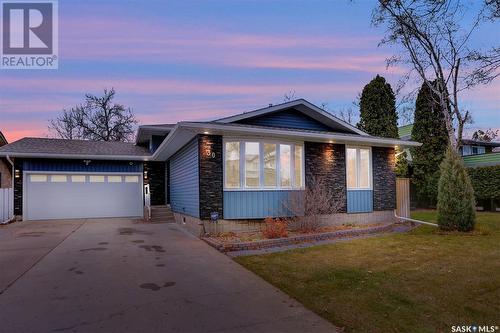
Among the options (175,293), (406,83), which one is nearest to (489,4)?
(175,293)

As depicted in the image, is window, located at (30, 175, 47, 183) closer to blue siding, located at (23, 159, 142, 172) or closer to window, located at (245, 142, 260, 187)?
blue siding, located at (23, 159, 142, 172)

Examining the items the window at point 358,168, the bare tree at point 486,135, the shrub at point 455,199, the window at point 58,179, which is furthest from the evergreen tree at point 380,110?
the bare tree at point 486,135

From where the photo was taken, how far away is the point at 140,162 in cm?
1838

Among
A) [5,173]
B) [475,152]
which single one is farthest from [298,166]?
[475,152]

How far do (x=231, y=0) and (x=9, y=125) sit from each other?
75.2 ft

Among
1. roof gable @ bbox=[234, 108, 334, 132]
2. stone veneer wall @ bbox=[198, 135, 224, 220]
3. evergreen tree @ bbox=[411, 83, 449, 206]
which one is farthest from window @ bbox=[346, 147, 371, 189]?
evergreen tree @ bbox=[411, 83, 449, 206]

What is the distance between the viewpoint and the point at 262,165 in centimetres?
1139

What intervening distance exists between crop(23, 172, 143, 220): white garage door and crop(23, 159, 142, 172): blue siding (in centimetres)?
27

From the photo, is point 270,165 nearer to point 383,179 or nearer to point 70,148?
point 383,179

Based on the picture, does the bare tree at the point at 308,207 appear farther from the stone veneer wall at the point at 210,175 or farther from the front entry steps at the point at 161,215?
the front entry steps at the point at 161,215

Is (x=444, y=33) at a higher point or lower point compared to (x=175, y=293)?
higher

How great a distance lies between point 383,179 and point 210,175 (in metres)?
7.27

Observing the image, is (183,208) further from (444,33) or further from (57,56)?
(444,33)

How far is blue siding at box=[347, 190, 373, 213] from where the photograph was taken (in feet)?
42.9
